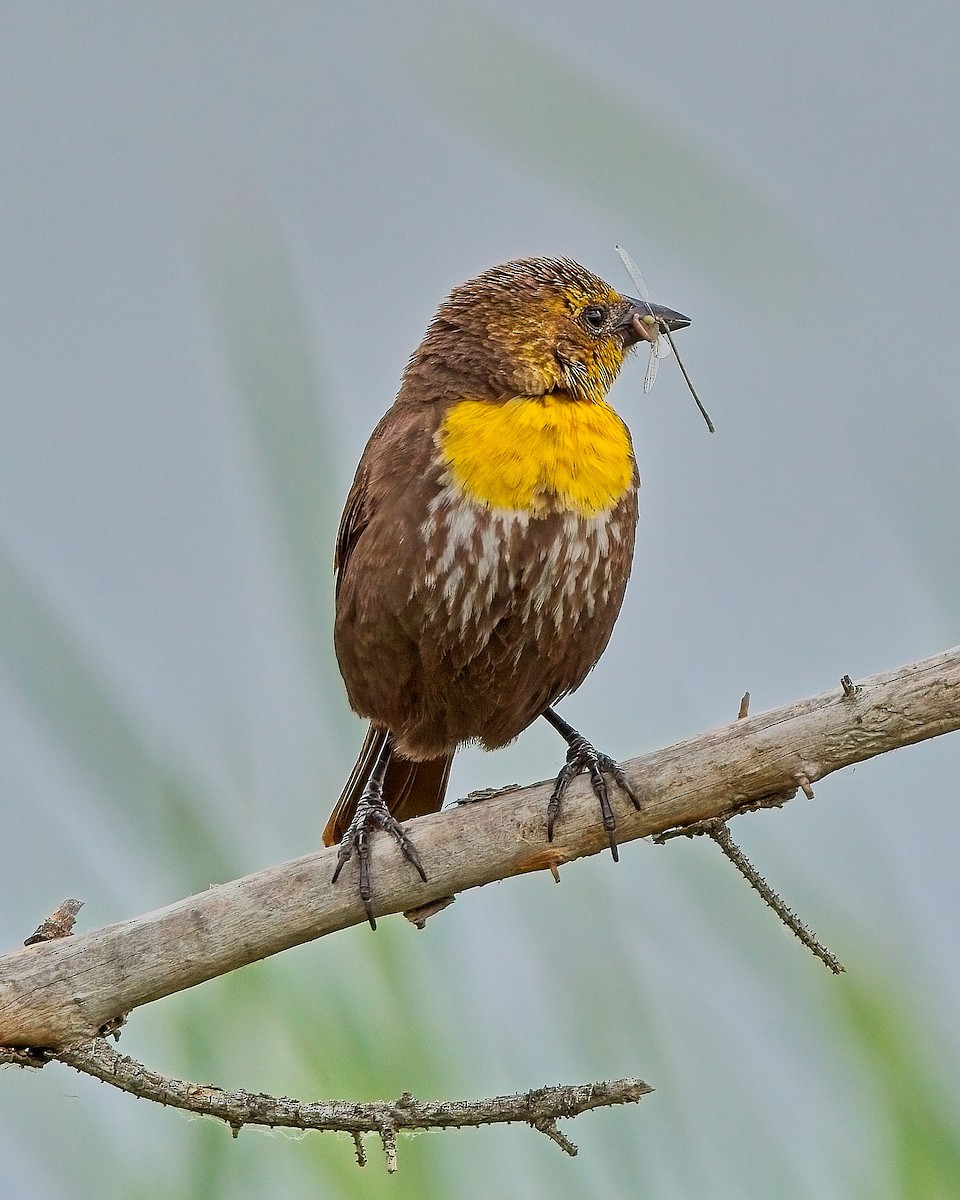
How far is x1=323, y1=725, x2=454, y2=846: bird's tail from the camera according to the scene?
3.84 metres

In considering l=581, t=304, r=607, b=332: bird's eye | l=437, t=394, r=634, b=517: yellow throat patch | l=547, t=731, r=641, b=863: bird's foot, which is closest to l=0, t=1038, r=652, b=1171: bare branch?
l=547, t=731, r=641, b=863: bird's foot

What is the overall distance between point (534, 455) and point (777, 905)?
1.24 meters

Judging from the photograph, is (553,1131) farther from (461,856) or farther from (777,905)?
(461,856)

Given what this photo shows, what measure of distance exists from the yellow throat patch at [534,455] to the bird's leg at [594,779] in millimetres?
570

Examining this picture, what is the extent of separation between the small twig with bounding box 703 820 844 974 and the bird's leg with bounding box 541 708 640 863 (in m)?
0.30

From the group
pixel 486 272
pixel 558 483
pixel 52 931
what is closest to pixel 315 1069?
pixel 52 931

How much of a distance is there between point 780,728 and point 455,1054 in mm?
1185

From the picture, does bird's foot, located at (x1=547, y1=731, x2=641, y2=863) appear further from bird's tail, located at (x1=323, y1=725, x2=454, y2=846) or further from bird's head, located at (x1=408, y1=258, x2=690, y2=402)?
bird's head, located at (x1=408, y1=258, x2=690, y2=402)

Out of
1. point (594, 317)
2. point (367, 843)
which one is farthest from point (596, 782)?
point (594, 317)

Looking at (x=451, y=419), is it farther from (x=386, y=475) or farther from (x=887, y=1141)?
(x=887, y=1141)

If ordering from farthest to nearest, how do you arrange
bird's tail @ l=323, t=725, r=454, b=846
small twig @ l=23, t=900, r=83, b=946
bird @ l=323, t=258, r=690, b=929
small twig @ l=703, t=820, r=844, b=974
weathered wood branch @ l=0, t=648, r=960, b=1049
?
bird's tail @ l=323, t=725, r=454, b=846, bird @ l=323, t=258, r=690, b=929, small twig @ l=23, t=900, r=83, b=946, weathered wood branch @ l=0, t=648, r=960, b=1049, small twig @ l=703, t=820, r=844, b=974

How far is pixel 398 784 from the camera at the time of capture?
13.0 ft

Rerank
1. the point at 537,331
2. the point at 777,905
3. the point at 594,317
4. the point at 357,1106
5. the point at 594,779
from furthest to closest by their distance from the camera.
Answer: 1. the point at 594,317
2. the point at 537,331
3. the point at 594,779
4. the point at 777,905
5. the point at 357,1106

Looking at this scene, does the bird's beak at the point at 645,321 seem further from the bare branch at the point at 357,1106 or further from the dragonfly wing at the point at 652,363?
the bare branch at the point at 357,1106
